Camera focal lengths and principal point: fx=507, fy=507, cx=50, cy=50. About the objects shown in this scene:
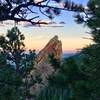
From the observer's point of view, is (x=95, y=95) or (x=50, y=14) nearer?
(x=50, y=14)

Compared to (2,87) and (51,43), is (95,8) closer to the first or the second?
(2,87)

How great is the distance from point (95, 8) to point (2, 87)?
244cm

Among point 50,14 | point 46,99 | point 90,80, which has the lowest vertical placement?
point 46,99

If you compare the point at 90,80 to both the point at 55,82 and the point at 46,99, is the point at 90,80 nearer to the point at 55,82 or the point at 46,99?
the point at 55,82

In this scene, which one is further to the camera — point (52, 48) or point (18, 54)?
point (52, 48)

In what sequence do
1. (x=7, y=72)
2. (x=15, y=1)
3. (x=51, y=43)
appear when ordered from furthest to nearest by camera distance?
(x=51, y=43)
(x=15, y=1)
(x=7, y=72)

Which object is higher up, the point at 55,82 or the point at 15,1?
the point at 15,1

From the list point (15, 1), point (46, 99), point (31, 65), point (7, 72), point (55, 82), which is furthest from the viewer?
point (31, 65)

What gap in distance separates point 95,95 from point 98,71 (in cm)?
39

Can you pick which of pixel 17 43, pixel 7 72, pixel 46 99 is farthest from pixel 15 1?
pixel 17 43

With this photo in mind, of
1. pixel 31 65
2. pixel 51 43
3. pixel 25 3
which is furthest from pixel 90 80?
pixel 51 43

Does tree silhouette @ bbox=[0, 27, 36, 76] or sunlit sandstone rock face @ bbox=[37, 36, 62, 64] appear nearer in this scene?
tree silhouette @ bbox=[0, 27, 36, 76]

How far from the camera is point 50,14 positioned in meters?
7.01

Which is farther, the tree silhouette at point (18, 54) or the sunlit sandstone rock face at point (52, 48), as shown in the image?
the sunlit sandstone rock face at point (52, 48)
